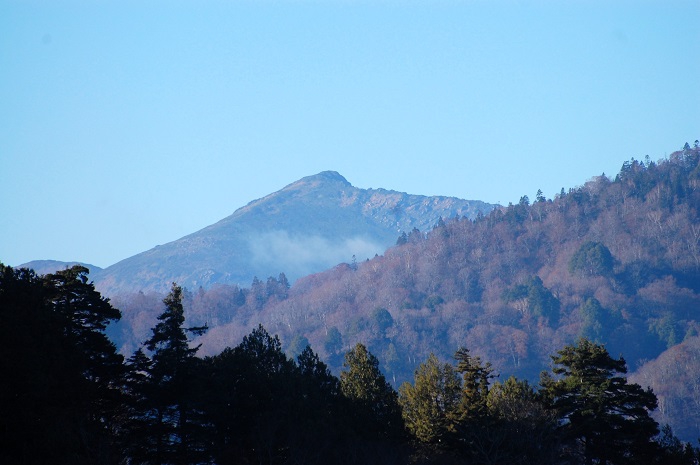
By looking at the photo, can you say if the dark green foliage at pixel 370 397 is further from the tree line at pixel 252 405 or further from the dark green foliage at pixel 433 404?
the dark green foliage at pixel 433 404

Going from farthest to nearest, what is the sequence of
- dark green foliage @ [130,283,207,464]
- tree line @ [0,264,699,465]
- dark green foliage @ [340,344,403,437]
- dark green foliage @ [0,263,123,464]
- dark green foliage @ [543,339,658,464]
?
1. dark green foliage @ [340,344,403,437]
2. dark green foliage @ [543,339,658,464]
3. dark green foliage @ [130,283,207,464]
4. tree line @ [0,264,699,465]
5. dark green foliage @ [0,263,123,464]

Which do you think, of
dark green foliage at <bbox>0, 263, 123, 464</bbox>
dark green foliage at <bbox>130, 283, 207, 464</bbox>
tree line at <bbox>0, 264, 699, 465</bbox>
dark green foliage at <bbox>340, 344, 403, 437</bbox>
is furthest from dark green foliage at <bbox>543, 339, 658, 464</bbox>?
dark green foliage at <bbox>0, 263, 123, 464</bbox>

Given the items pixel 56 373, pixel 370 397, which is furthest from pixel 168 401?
pixel 370 397

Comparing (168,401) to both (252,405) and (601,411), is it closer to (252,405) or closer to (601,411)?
(252,405)

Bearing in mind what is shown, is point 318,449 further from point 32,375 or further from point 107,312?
point 32,375

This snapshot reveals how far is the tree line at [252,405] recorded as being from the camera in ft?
100

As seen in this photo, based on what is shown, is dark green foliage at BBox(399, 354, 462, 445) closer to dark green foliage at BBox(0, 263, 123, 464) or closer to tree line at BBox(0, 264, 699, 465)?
tree line at BBox(0, 264, 699, 465)

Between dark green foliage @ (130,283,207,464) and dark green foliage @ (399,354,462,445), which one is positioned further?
dark green foliage @ (399,354,462,445)

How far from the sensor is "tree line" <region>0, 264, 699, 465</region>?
1201 inches

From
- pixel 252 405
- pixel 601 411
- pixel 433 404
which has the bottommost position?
pixel 601 411

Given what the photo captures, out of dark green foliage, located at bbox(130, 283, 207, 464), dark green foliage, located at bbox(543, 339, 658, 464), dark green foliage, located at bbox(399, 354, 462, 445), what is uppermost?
dark green foliage, located at bbox(130, 283, 207, 464)

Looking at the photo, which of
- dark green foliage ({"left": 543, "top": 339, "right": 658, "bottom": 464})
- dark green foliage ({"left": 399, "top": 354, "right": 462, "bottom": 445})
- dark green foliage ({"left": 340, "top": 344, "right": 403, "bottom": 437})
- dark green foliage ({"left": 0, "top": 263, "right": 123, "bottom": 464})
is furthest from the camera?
dark green foliage ({"left": 399, "top": 354, "right": 462, "bottom": 445})

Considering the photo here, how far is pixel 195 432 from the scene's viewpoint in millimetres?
37375

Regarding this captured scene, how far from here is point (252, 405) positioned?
129 ft
